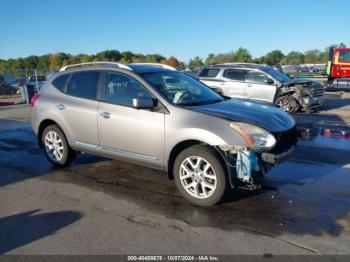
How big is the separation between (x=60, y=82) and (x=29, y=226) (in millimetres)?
A: 3057

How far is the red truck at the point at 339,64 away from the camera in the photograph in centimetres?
2312

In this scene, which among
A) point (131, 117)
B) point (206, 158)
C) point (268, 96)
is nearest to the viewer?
point (206, 158)

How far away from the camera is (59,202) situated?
4.87 metres

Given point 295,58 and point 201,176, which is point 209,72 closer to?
point 201,176

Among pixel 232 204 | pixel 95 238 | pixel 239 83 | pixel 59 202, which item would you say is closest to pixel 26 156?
pixel 59 202

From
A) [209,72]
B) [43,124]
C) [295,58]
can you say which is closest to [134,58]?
[295,58]

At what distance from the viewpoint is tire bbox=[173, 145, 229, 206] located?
14.4 ft

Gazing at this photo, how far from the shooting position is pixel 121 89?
550cm

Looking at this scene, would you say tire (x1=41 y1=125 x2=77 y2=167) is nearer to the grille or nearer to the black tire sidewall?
the black tire sidewall

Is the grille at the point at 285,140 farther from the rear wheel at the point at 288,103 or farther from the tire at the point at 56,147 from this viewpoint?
the rear wheel at the point at 288,103

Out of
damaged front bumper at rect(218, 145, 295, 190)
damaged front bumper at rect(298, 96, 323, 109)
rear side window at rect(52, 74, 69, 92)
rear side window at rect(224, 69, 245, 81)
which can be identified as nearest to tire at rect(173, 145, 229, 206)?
damaged front bumper at rect(218, 145, 295, 190)

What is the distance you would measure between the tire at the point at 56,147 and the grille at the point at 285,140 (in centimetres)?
362

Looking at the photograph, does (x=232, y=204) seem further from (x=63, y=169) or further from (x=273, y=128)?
(x=63, y=169)

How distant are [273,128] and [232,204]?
1106 mm
